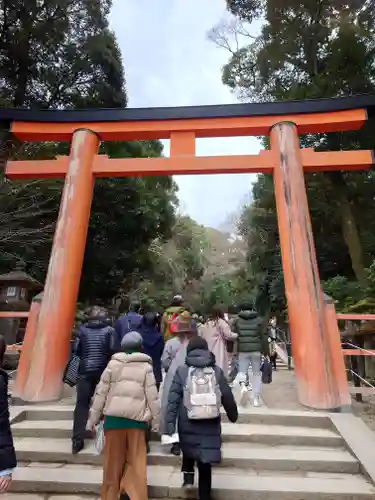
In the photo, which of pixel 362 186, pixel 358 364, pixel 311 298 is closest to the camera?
pixel 311 298

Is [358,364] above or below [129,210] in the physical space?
below

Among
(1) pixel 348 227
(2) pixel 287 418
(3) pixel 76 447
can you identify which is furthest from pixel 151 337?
(1) pixel 348 227

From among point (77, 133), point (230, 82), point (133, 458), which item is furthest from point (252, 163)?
point (230, 82)

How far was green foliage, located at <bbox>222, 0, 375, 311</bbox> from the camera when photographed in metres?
13.4

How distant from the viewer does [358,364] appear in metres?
6.97

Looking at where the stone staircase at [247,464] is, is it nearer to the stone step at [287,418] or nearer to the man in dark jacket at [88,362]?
the stone step at [287,418]

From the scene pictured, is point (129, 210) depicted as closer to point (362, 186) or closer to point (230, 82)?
point (230, 82)

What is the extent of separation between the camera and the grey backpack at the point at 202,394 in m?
2.79

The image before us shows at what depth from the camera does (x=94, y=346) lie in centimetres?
392

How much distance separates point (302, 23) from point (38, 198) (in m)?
12.3

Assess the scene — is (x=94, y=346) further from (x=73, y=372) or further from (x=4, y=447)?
(x=4, y=447)

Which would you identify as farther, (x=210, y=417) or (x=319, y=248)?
(x=319, y=248)

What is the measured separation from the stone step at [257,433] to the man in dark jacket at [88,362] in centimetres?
50

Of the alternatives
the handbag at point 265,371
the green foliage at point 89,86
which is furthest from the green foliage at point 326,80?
the handbag at point 265,371
